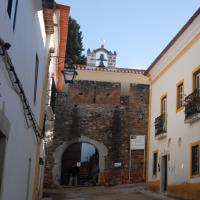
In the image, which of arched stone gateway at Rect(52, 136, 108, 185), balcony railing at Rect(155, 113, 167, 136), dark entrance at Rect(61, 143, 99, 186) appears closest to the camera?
balcony railing at Rect(155, 113, 167, 136)

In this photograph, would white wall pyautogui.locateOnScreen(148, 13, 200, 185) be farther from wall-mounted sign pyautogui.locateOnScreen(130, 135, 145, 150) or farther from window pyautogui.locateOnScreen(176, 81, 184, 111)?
wall-mounted sign pyautogui.locateOnScreen(130, 135, 145, 150)

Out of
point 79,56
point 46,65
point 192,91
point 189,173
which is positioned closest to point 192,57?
point 192,91

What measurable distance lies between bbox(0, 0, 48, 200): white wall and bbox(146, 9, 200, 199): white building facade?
258 inches

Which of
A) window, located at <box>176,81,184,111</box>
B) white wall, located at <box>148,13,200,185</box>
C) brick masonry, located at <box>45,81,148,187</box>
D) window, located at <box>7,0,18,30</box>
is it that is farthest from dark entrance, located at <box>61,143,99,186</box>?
window, located at <box>7,0,18,30</box>

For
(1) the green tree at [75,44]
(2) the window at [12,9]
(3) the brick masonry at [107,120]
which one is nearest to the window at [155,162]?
(3) the brick masonry at [107,120]

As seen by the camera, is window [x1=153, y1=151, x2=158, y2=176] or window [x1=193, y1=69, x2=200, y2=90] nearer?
window [x1=193, y1=69, x2=200, y2=90]

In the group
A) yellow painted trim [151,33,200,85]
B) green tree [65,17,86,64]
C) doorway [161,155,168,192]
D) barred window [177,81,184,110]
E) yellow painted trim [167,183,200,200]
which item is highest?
green tree [65,17,86,64]

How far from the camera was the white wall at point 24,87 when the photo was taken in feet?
20.1

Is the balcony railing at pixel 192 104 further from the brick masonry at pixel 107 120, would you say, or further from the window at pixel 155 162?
the brick masonry at pixel 107 120

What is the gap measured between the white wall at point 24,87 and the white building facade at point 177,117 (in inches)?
258

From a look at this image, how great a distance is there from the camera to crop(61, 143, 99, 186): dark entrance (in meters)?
26.3

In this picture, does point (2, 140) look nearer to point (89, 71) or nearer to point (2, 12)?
point (2, 12)

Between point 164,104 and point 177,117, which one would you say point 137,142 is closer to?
point 164,104

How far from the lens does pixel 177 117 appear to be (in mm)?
16750
